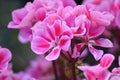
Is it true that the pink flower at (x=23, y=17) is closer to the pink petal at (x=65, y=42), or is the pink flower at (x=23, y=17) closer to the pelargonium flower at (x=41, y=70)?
the pink petal at (x=65, y=42)

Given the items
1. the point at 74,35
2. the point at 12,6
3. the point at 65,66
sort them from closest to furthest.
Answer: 1. the point at 74,35
2. the point at 65,66
3. the point at 12,6

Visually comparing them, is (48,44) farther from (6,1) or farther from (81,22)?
(6,1)

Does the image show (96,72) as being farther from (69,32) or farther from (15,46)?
(15,46)

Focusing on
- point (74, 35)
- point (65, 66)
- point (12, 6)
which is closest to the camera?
point (74, 35)

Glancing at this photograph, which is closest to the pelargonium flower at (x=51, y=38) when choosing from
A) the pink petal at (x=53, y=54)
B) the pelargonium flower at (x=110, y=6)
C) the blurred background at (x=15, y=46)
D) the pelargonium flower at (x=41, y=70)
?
the pink petal at (x=53, y=54)

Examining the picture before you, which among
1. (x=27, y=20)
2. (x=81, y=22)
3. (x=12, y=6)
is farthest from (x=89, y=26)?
(x=12, y=6)

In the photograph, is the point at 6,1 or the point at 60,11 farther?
the point at 6,1

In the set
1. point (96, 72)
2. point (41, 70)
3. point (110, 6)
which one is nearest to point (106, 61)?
→ point (96, 72)

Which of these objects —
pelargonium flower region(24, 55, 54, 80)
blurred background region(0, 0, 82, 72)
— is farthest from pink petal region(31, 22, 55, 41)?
blurred background region(0, 0, 82, 72)

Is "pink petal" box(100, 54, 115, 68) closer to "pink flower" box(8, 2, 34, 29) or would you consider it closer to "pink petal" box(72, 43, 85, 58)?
"pink petal" box(72, 43, 85, 58)
